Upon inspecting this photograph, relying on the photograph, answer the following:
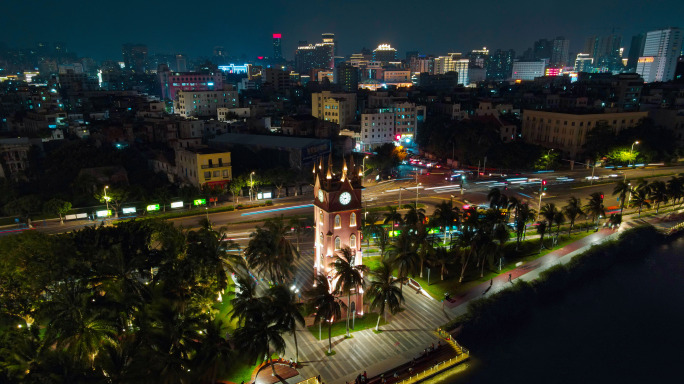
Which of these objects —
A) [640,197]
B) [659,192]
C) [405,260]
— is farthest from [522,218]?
[659,192]

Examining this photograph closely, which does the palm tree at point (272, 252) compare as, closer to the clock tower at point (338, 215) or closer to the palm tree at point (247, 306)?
the clock tower at point (338, 215)

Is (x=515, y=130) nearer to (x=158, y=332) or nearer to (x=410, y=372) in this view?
(x=410, y=372)

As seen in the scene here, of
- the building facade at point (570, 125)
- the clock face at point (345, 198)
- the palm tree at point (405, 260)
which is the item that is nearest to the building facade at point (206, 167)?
the clock face at point (345, 198)

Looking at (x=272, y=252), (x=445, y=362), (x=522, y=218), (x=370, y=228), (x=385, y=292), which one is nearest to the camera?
(x=385, y=292)

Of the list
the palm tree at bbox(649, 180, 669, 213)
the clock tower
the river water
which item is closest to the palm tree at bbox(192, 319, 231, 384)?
the clock tower

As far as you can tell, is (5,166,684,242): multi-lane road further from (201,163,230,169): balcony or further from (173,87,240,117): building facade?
(173,87,240,117): building facade

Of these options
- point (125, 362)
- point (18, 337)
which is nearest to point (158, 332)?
point (125, 362)

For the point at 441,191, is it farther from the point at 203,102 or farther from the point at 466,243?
the point at 203,102
